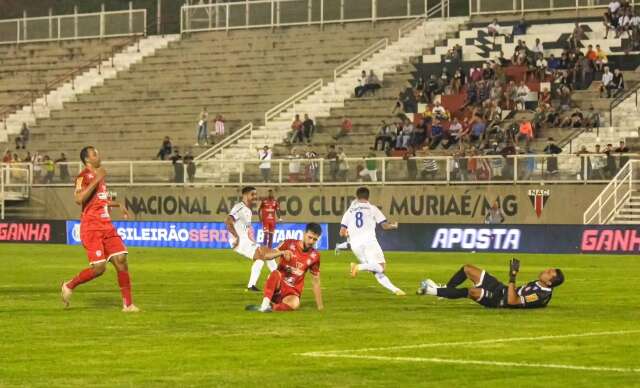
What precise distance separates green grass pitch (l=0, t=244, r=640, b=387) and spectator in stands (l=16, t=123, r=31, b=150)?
41216 millimetres

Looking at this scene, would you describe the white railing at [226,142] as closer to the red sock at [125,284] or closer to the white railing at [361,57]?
the white railing at [361,57]

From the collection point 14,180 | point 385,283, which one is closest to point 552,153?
point 14,180

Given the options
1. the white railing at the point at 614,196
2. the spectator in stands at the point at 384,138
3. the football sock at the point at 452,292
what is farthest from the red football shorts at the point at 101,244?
the spectator in stands at the point at 384,138

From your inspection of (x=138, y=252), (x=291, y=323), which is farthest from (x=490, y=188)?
(x=291, y=323)

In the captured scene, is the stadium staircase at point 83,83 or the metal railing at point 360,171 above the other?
the stadium staircase at point 83,83

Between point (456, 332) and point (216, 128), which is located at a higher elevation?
point (216, 128)

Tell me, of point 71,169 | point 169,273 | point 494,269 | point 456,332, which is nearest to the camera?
point 456,332

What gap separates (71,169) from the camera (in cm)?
6153

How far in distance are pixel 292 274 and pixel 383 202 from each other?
110 ft

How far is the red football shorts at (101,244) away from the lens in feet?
74.8

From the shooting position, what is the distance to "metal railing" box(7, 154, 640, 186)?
52250 mm

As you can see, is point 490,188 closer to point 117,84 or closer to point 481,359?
point 117,84

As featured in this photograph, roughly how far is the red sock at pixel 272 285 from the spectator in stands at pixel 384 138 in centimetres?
3674

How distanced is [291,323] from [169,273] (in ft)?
53.9
